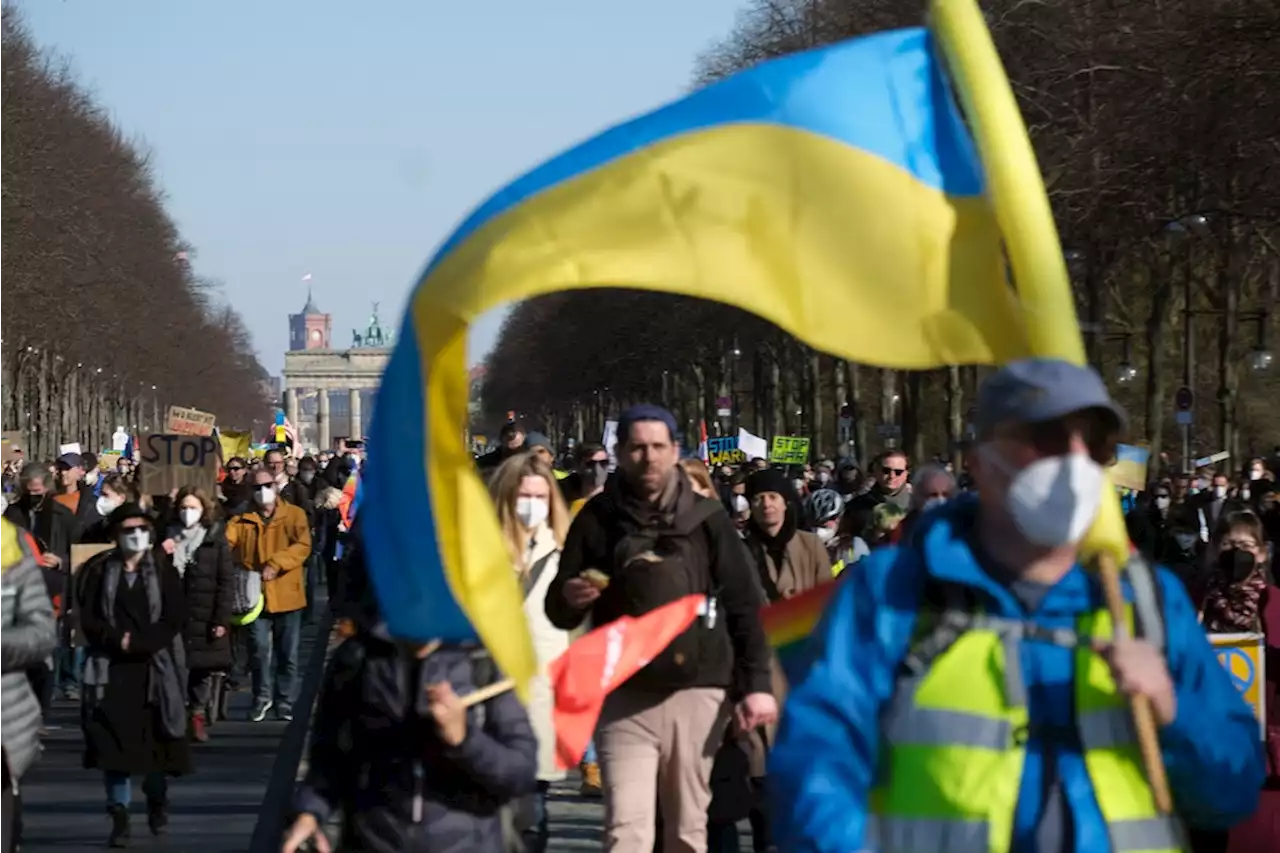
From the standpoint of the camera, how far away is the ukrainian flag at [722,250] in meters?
5.05

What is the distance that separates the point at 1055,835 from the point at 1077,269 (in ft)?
109

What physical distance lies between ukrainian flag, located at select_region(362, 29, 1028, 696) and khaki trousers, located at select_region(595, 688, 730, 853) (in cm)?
317

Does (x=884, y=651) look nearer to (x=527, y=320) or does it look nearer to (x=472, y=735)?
(x=472, y=735)

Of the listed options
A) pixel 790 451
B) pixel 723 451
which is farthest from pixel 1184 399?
pixel 723 451

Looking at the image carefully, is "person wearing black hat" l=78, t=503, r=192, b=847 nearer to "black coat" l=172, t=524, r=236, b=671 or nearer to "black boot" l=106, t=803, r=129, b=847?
"black boot" l=106, t=803, r=129, b=847

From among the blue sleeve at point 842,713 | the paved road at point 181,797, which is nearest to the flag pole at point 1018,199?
the blue sleeve at point 842,713

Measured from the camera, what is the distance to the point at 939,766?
4.30 m

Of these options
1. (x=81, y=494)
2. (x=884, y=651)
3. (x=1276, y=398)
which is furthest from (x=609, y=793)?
(x=1276, y=398)

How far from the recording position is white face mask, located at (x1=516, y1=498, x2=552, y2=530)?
9.44 m

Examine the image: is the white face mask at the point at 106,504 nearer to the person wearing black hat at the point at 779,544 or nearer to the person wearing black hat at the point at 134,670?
the person wearing black hat at the point at 134,670

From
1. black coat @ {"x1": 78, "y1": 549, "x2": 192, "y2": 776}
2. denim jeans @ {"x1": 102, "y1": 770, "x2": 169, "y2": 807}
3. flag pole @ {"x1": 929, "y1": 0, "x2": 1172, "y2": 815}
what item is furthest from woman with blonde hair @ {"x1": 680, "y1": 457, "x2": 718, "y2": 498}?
flag pole @ {"x1": 929, "y1": 0, "x2": 1172, "y2": 815}

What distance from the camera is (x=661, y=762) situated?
8.57 metres

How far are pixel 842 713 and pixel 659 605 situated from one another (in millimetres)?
4168

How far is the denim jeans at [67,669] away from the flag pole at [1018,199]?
51.6ft
